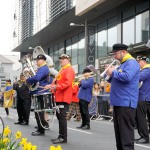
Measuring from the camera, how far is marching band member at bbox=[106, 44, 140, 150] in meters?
6.12

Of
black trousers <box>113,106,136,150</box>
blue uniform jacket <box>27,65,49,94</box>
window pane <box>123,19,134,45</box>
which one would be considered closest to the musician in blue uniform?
blue uniform jacket <box>27,65,49,94</box>

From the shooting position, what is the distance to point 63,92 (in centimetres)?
878

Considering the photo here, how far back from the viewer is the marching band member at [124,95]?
612cm

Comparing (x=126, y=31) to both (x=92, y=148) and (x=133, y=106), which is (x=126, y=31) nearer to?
(x=92, y=148)

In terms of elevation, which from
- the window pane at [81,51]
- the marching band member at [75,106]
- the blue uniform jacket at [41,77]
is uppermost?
the window pane at [81,51]

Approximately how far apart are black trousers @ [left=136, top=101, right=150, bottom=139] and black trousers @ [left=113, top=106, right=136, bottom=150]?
283cm

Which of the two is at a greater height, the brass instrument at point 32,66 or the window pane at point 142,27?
the window pane at point 142,27

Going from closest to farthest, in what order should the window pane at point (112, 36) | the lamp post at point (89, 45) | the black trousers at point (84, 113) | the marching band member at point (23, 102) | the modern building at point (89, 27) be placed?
the black trousers at point (84, 113), the marching band member at point (23, 102), the modern building at point (89, 27), the window pane at point (112, 36), the lamp post at point (89, 45)

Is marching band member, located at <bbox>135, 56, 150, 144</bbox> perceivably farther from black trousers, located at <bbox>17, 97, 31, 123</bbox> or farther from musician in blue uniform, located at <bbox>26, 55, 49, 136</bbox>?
black trousers, located at <bbox>17, 97, 31, 123</bbox>

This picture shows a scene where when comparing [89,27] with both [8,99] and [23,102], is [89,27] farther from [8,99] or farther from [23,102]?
[23,102]

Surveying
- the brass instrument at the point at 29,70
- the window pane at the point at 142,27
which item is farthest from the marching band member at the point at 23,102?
the window pane at the point at 142,27

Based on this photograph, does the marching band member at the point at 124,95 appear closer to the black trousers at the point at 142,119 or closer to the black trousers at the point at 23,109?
the black trousers at the point at 142,119

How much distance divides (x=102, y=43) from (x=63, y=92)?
20950mm

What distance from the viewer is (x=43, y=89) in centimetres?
970
